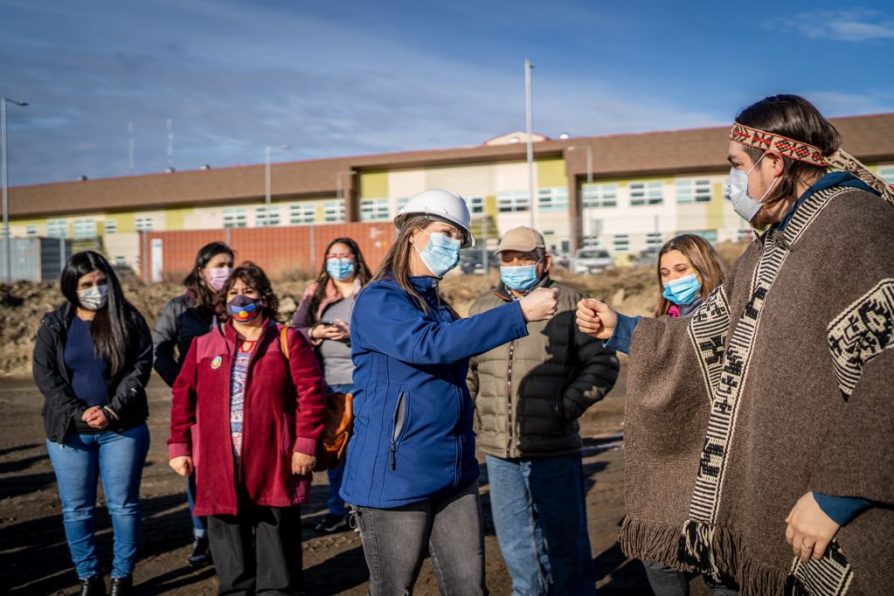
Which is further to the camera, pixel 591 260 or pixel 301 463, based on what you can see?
pixel 591 260

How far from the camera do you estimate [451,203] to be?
11.6 feet

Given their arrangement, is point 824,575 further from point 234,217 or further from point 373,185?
point 234,217

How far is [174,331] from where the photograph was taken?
20.7ft

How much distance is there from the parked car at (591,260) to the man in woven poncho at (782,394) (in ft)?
69.3

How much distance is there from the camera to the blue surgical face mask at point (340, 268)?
6.99 meters

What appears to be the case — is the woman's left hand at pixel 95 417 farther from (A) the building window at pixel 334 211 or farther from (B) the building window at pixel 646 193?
(A) the building window at pixel 334 211

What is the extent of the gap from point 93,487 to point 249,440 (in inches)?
56.9

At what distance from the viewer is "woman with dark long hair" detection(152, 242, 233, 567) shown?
6.16 meters

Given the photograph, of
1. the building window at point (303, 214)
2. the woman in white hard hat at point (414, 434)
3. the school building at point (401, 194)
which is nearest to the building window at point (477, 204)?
the school building at point (401, 194)

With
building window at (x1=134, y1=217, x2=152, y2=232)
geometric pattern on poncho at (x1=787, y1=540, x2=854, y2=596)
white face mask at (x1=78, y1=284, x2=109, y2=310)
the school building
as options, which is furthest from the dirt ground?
building window at (x1=134, y1=217, x2=152, y2=232)

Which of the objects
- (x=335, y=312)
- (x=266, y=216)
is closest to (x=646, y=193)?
(x=266, y=216)

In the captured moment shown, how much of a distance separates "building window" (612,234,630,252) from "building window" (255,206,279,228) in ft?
77.6

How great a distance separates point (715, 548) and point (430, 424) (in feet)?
3.90

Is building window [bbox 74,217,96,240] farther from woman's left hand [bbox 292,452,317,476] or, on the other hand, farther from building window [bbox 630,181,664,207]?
woman's left hand [bbox 292,452,317,476]
